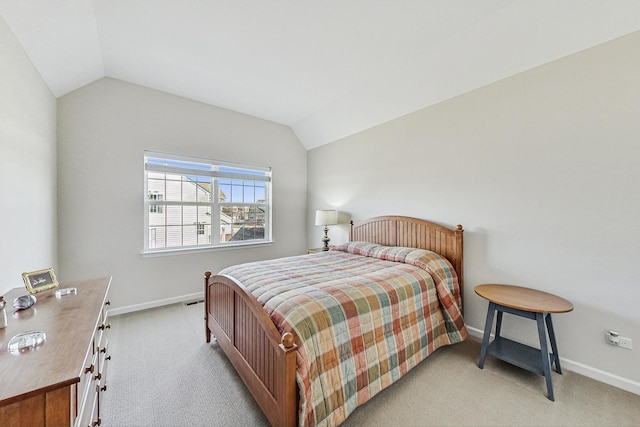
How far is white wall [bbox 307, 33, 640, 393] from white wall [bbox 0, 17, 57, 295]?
357 centimetres

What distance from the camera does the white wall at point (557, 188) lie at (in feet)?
6.08

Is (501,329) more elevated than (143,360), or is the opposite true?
(501,329)

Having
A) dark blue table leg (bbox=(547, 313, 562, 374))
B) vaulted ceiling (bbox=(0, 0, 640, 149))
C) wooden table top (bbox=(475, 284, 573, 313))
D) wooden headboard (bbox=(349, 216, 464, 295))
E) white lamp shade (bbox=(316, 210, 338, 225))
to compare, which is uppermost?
vaulted ceiling (bbox=(0, 0, 640, 149))

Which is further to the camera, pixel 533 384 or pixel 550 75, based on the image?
pixel 550 75

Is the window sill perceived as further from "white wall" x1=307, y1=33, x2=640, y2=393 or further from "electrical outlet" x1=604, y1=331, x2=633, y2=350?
"electrical outlet" x1=604, y1=331, x2=633, y2=350

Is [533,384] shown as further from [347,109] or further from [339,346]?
[347,109]

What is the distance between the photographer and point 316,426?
1347mm

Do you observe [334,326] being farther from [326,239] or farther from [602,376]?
[326,239]

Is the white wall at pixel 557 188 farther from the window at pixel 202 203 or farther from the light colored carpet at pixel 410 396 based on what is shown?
the window at pixel 202 203

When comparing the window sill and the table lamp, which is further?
the table lamp

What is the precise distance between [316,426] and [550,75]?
313cm

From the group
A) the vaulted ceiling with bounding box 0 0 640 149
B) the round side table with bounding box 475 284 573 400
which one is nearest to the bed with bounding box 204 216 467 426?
the round side table with bounding box 475 284 573 400

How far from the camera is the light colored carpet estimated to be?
1.59 metres

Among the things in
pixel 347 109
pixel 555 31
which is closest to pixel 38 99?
pixel 347 109
